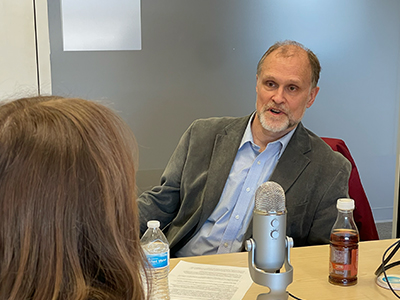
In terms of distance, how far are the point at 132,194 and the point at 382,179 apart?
327cm

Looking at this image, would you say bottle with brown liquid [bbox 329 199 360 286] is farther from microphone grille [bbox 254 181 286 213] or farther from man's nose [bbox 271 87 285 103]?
man's nose [bbox 271 87 285 103]

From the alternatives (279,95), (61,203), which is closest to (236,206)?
(279,95)

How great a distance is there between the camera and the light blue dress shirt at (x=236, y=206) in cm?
195

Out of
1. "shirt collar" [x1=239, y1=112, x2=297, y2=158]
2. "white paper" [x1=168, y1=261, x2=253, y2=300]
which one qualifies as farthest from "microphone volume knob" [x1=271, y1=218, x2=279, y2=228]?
"shirt collar" [x1=239, y1=112, x2=297, y2=158]

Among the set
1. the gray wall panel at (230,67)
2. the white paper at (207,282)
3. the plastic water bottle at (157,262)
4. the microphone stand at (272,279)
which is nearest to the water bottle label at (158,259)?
the plastic water bottle at (157,262)

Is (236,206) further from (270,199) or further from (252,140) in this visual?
(270,199)

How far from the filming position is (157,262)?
4.09 ft

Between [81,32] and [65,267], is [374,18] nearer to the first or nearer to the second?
[81,32]

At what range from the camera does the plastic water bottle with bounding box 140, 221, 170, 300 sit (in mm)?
1240

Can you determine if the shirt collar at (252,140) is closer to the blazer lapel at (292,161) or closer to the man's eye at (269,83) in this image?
the blazer lapel at (292,161)

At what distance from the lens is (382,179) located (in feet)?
12.2

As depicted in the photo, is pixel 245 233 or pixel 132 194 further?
pixel 245 233

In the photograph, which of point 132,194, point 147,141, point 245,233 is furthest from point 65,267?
point 147,141

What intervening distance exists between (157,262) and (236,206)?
774 millimetres
